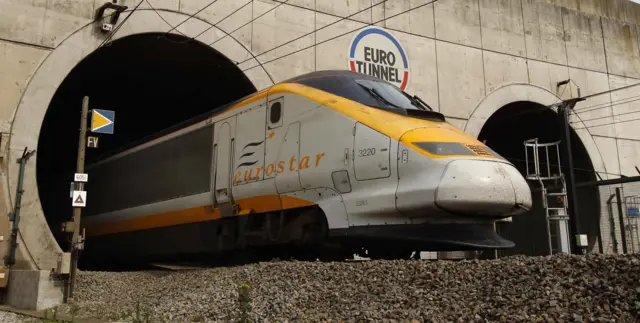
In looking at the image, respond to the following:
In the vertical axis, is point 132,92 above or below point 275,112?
above

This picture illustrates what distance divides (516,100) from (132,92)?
13849 millimetres

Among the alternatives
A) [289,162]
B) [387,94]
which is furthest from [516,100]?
[289,162]

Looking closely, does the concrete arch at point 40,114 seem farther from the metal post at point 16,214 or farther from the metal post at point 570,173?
the metal post at point 570,173

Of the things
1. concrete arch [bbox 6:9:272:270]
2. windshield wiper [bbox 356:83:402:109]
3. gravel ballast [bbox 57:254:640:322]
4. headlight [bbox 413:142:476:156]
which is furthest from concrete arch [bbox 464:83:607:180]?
gravel ballast [bbox 57:254:640:322]

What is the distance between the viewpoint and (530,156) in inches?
951

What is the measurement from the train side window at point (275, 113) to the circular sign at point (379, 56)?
715 centimetres

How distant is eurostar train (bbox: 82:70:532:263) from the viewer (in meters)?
7.08

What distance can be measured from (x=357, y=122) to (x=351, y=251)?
77.3 inches

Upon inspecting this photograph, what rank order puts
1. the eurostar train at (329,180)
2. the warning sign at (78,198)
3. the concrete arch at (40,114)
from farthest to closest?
1. the concrete arch at (40,114)
2. the warning sign at (78,198)
3. the eurostar train at (329,180)

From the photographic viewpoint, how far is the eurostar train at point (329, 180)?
279 inches

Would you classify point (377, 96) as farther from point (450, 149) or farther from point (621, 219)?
point (621, 219)

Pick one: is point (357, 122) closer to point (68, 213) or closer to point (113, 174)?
point (113, 174)

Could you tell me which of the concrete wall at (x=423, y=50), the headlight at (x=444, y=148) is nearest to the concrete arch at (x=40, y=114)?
the concrete wall at (x=423, y=50)

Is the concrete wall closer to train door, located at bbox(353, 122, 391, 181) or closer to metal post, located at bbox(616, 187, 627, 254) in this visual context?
metal post, located at bbox(616, 187, 627, 254)
